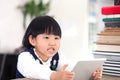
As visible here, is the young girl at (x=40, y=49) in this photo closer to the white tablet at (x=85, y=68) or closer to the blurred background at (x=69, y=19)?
the white tablet at (x=85, y=68)

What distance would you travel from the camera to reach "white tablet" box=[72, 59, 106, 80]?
725 millimetres

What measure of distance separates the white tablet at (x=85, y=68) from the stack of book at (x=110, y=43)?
0.16 metres

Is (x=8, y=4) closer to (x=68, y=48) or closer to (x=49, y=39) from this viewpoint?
(x=68, y=48)

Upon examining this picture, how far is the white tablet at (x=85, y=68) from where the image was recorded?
72cm

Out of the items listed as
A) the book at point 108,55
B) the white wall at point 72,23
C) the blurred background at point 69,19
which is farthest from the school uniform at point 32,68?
the white wall at point 72,23

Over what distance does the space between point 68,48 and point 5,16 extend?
1.35 metres

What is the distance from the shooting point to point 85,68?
754mm

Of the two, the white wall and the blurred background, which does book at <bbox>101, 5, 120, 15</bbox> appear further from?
the white wall

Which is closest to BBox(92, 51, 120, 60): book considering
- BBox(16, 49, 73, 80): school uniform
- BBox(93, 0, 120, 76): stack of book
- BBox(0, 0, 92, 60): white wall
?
BBox(93, 0, 120, 76): stack of book

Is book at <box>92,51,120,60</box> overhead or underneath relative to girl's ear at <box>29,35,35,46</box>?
underneath

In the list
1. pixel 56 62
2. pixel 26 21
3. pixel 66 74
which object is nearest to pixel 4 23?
pixel 26 21

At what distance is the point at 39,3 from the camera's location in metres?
4.11

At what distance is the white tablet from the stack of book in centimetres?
16

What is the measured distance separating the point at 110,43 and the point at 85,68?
25cm
